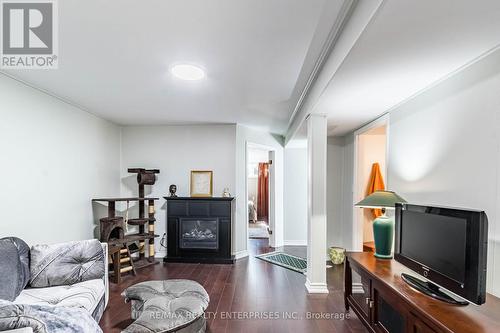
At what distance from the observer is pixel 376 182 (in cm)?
457

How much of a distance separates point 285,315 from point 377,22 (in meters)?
2.64

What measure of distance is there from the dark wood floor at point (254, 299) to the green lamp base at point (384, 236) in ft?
2.42

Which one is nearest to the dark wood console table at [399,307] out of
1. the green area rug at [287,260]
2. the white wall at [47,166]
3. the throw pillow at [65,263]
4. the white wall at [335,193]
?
the green area rug at [287,260]

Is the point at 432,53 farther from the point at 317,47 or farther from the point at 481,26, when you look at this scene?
the point at 317,47

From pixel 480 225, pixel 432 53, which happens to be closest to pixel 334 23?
pixel 432 53

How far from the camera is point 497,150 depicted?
1.60m

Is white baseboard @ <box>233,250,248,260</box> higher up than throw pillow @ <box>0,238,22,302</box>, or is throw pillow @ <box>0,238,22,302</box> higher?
throw pillow @ <box>0,238,22,302</box>

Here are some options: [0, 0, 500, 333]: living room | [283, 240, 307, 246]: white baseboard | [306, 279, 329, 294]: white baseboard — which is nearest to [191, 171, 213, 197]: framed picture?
[0, 0, 500, 333]: living room

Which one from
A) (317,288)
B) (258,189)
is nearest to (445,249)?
(317,288)

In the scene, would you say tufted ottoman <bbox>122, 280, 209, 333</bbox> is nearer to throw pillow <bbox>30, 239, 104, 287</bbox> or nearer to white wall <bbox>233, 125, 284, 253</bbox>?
throw pillow <bbox>30, 239, 104, 287</bbox>

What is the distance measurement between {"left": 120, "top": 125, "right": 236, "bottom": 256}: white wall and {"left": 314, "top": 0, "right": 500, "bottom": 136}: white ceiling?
261 cm

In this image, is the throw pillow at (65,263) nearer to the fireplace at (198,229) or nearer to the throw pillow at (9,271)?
the throw pillow at (9,271)

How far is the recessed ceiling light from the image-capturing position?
7.75ft

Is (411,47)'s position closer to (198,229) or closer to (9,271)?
(9,271)
